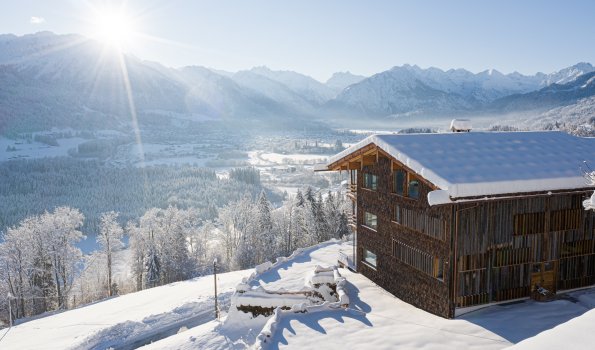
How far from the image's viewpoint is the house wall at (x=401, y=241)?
1680 cm

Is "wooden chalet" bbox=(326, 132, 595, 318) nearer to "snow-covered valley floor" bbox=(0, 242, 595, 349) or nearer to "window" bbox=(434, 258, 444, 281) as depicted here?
"window" bbox=(434, 258, 444, 281)

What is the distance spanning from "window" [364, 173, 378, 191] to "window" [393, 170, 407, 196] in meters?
2.18

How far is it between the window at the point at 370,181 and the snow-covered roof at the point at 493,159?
239 centimetres

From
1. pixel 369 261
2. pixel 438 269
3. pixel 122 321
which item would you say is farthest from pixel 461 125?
pixel 122 321

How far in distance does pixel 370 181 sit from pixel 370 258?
15.2 feet

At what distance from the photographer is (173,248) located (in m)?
57.8

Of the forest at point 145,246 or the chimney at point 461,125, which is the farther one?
the forest at point 145,246

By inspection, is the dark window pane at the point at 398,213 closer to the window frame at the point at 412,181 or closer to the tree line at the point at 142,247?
the window frame at the point at 412,181

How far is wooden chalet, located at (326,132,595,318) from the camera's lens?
1603cm

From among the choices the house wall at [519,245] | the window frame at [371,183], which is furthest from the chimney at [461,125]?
the house wall at [519,245]

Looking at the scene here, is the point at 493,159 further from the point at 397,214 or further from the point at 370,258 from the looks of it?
the point at 370,258

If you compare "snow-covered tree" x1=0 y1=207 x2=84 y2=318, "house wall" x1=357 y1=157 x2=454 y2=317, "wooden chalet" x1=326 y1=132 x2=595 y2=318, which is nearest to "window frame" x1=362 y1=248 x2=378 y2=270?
"house wall" x1=357 y1=157 x2=454 y2=317

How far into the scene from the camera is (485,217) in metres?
16.4

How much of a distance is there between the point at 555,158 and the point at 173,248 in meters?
51.1
